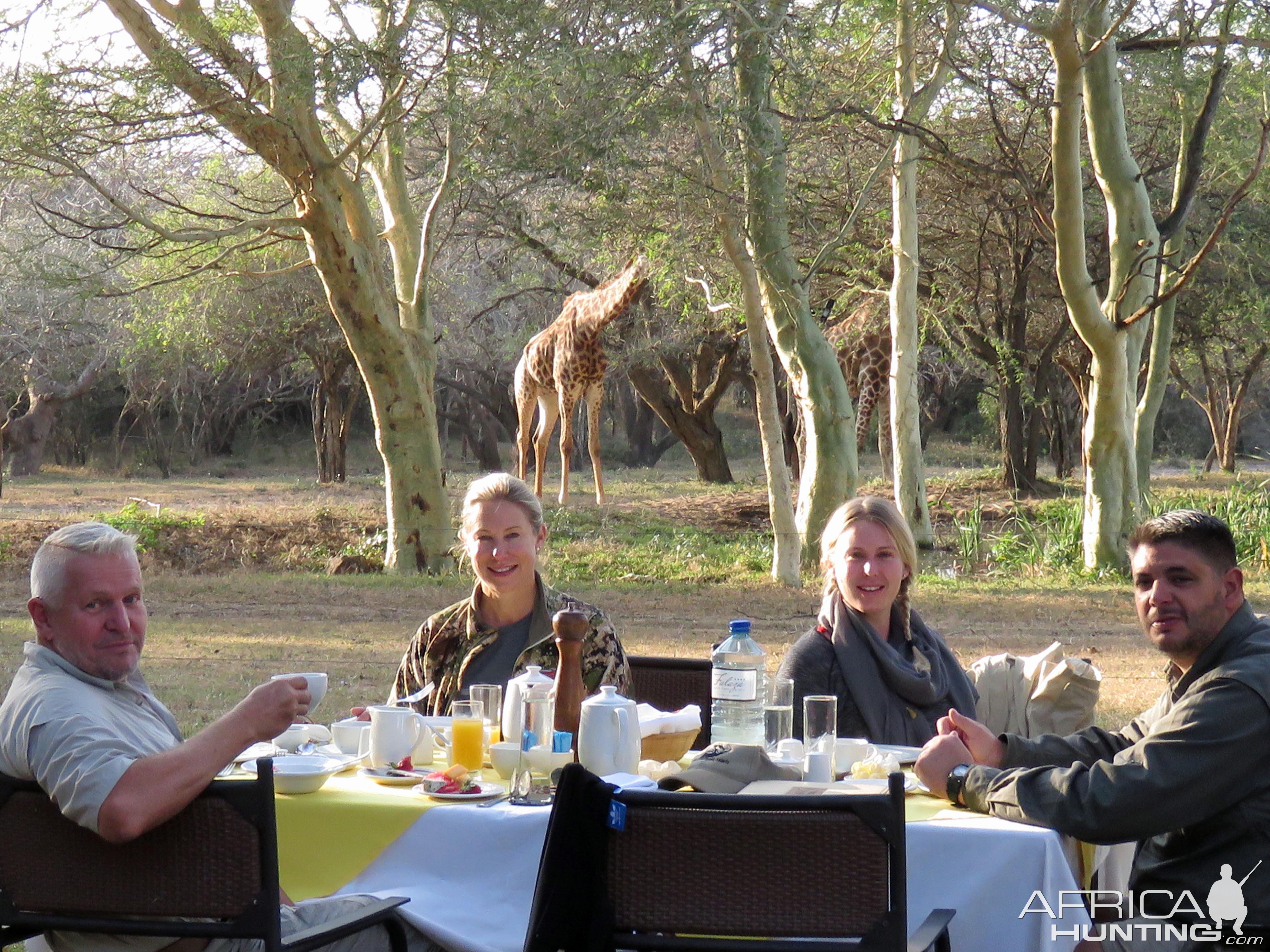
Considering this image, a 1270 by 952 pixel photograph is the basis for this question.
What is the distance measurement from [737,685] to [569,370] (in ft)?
45.7

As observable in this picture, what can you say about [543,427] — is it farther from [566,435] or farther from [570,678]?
[570,678]

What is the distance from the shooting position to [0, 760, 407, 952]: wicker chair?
249cm

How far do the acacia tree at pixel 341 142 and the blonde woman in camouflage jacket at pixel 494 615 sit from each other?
778 cm

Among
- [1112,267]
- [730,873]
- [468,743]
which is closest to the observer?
[730,873]

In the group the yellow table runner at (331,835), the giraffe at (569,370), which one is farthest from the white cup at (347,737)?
the giraffe at (569,370)

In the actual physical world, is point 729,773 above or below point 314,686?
below

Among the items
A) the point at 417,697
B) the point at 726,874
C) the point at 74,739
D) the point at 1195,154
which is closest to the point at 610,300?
the point at 1195,154

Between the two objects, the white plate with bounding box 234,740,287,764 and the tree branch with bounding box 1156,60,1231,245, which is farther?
the tree branch with bounding box 1156,60,1231,245

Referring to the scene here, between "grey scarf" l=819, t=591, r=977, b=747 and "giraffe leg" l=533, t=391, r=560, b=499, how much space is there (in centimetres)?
1405

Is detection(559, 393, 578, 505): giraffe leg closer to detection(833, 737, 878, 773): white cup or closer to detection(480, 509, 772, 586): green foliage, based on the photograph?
detection(480, 509, 772, 586): green foliage

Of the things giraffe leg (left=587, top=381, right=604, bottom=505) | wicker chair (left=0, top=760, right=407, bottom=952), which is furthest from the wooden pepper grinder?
giraffe leg (left=587, top=381, right=604, bottom=505)

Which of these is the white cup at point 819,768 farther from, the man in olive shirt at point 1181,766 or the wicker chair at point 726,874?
the wicker chair at point 726,874

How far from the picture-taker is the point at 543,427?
1888 cm

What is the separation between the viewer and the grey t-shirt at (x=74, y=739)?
2.48 meters
